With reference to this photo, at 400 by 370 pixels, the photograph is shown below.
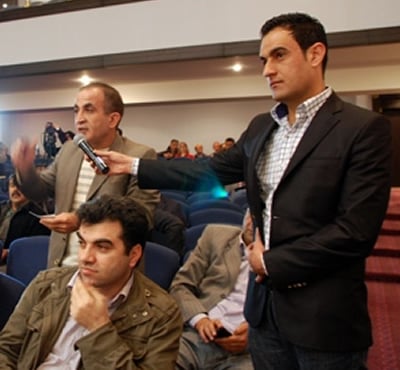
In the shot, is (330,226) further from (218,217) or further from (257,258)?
(218,217)

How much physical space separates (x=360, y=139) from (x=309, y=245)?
265 millimetres

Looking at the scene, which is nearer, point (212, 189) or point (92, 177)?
point (212, 189)

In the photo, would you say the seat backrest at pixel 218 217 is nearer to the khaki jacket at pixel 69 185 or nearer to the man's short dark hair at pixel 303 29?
the khaki jacket at pixel 69 185

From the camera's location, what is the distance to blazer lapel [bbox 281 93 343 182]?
1.00 m

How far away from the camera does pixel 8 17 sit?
19.9 ft

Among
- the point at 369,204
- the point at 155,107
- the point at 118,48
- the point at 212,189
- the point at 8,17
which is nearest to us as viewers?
the point at 369,204

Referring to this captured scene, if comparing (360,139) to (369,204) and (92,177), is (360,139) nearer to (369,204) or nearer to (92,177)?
(369,204)

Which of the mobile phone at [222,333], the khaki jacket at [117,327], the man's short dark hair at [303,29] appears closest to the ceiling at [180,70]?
the mobile phone at [222,333]

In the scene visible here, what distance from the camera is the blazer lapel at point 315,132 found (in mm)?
996

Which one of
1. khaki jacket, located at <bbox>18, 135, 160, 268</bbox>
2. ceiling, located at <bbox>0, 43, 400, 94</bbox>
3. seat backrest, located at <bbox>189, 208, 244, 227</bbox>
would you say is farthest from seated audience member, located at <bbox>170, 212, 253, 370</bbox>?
ceiling, located at <bbox>0, 43, 400, 94</bbox>

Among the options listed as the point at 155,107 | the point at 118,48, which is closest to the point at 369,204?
the point at 118,48

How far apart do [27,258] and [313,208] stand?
1686 millimetres

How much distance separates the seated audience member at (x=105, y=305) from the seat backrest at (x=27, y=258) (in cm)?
83

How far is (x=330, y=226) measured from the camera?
96 centimetres
